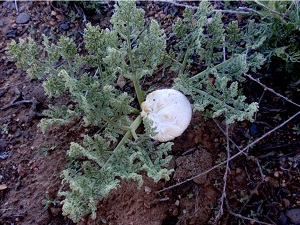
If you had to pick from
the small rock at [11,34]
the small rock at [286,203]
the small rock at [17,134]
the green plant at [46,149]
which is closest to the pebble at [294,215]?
the small rock at [286,203]

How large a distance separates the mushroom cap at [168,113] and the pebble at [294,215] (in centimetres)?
85

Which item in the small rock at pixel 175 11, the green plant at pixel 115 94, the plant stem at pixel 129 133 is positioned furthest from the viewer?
the small rock at pixel 175 11

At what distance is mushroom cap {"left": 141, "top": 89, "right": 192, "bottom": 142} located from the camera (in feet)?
8.34

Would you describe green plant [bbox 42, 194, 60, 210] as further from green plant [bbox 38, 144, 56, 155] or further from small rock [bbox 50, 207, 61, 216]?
green plant [bbox 38, 144, 56, 155]

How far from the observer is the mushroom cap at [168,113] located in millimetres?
2543

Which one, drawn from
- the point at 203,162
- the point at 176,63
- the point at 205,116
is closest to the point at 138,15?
the point at 176,63

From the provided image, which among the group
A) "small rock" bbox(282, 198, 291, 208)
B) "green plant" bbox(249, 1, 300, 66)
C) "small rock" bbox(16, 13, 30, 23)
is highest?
"green plant" bbox(249, 1, 300, 66)

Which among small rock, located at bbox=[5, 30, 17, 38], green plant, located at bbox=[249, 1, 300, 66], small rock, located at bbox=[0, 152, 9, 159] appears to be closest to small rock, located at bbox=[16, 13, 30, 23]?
small rock, located at bbox=[5, 30, 17, 38]

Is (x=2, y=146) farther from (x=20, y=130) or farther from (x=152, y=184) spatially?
(x=152, y=184)

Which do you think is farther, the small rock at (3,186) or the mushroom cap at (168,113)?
the small rock at (3,186)

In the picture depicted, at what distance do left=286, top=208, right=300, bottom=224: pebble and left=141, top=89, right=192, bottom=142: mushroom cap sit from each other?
845mm

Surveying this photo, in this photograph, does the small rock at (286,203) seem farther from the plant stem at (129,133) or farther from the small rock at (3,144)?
the small rock at (3,144)

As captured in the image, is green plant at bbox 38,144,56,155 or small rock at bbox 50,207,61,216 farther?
green plant at bbox 38,144,56,155

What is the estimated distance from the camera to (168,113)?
2529 mm
